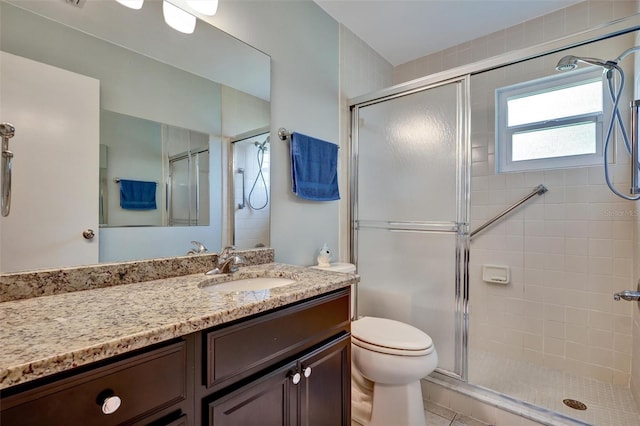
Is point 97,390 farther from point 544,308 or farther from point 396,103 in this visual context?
point 544,308

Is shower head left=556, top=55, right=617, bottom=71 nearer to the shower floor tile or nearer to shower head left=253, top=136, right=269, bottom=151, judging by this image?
shower head left=253, top=136, right=269, bottom=151

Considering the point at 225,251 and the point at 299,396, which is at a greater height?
the point at 225,251

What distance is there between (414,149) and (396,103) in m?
0.35

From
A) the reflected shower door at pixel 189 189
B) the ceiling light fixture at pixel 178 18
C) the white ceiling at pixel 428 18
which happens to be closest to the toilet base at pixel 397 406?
the reflected shower door at pixel 189 189

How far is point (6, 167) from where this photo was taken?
0.88 metres

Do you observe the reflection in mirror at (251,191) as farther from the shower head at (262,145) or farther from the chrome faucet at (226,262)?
the chrome faucet at (226,262)

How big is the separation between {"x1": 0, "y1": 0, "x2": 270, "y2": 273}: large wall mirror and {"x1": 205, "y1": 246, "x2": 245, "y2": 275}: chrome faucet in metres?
0.07

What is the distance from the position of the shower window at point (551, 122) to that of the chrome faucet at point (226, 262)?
201cm

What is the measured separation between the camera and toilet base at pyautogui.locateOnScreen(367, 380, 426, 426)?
1.49 meters

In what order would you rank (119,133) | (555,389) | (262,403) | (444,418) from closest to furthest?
(262,403), (119,133), (444,418), (555,389)

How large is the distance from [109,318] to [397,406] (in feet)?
4.49

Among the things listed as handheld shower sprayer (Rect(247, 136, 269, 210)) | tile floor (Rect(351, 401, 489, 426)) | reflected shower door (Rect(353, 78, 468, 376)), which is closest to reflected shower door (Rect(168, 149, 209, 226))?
handheld shower sprayer (Rect(247, 136, 269, 210))

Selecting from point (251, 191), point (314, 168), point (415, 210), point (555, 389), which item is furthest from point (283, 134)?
point (555, 389)

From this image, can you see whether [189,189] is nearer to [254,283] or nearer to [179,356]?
[254,283]
